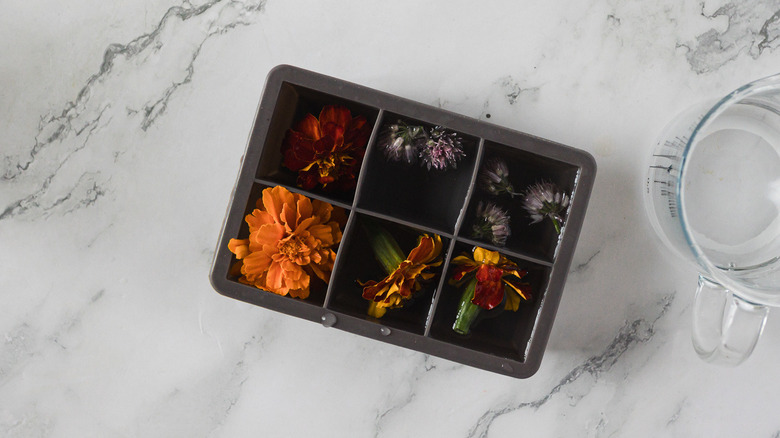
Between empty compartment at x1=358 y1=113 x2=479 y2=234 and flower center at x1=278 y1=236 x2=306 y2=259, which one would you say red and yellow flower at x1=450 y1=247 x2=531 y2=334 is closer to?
empty compartment at x1=358 y1=113 x2=479 y2=234

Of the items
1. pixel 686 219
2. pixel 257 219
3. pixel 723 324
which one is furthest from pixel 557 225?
pixel 257 219

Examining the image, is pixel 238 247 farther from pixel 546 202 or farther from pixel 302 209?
pixel 546 202

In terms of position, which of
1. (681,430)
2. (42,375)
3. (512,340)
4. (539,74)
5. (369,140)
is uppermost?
(539,74)

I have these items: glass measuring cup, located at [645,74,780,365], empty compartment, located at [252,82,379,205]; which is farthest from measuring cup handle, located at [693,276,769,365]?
empty compartment, located at [252,82,379,205]

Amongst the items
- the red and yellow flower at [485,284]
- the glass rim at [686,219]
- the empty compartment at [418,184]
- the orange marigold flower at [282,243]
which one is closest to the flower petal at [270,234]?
the orange marigold flower at [282,243]

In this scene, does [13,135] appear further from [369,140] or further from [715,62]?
[715,62]

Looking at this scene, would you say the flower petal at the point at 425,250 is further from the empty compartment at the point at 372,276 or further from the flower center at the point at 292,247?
the flower center at the point at 292,247

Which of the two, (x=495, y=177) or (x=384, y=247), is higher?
(x=495, y=177)

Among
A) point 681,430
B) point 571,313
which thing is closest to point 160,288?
point 571,313
